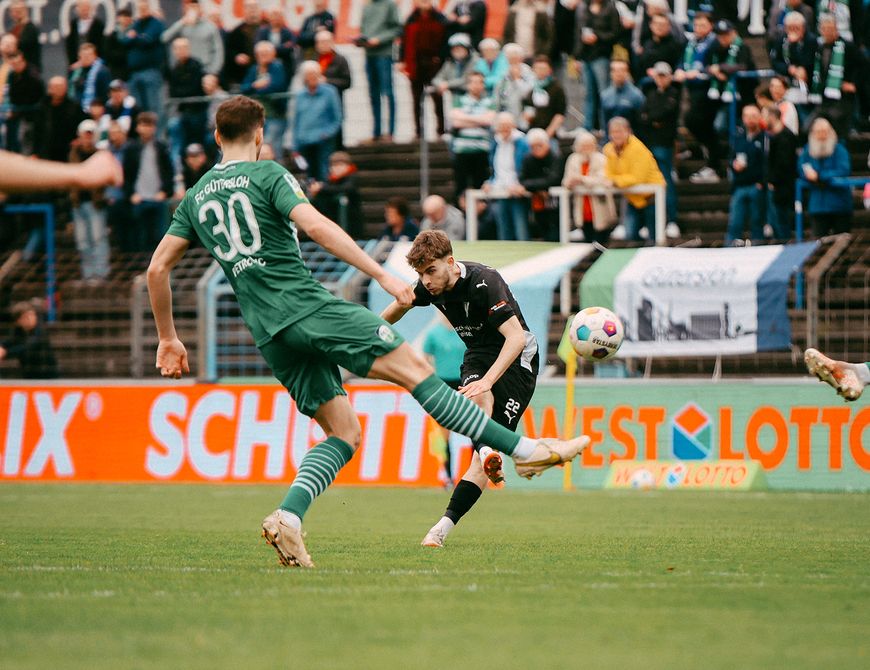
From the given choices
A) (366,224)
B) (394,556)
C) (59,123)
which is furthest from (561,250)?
(394,556)

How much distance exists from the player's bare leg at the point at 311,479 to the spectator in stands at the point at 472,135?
1355 cm

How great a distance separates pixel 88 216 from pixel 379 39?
5.15 m

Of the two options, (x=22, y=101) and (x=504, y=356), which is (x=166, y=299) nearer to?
(x=504, y=356)

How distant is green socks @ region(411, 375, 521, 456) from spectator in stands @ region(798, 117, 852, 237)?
12145 millimetres

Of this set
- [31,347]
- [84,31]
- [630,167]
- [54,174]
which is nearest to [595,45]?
[630,167]

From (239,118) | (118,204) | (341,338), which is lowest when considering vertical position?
(118,204)

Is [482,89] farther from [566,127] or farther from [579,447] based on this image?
[579,447]

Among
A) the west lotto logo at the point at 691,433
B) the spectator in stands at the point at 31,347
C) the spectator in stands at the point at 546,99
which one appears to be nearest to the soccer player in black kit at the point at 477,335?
the west lotto logo at the point at 691,433

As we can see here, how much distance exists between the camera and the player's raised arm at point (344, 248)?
25.2ft

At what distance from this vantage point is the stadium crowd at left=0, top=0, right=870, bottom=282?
19906 mm

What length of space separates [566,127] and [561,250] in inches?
238

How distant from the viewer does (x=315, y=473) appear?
332 inches

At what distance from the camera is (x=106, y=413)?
20578 mm

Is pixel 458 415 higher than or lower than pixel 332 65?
lower
